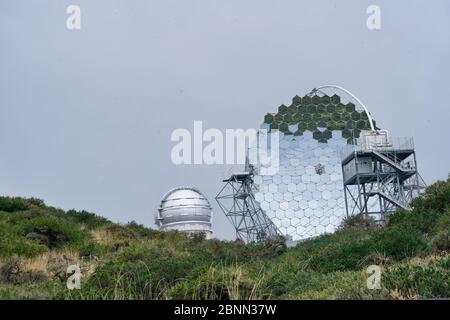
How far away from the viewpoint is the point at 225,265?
1595 cm

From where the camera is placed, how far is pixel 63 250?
23.4 metres

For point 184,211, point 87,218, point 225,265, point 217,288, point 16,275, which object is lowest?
point 217,288

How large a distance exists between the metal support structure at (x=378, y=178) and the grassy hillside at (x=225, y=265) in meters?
9.81

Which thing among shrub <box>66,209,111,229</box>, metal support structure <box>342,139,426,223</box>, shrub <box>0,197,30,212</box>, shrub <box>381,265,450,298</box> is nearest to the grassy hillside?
shrub <box>381,265,450,298</box>

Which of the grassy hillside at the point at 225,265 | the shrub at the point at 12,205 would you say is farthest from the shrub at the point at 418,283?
the shrub at the point at 12,205

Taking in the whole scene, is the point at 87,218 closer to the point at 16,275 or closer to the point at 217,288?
the point at 16,275

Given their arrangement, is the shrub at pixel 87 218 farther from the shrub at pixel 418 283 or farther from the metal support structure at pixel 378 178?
the shrub at pixel 418 283

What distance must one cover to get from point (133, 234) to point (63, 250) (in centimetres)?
815

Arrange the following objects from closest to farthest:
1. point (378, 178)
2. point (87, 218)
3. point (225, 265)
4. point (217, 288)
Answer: point (217, 288) < point (225, 265) < point (87, 218) < point (378, 178)

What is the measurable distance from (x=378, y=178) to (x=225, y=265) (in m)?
28.5

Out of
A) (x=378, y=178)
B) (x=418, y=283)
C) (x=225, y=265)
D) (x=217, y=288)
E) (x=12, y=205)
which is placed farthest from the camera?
(x=378, y=178)

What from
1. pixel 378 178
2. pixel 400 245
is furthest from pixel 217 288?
pixel 378 178

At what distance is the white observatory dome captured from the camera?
56.2 metres
